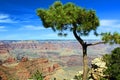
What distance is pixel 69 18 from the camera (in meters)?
19.9

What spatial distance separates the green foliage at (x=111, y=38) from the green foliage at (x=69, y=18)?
4.16ft

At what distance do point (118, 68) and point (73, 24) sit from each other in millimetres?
14867

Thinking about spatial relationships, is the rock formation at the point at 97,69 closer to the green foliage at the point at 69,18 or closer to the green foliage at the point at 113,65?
the green foliage at the point at 113,65

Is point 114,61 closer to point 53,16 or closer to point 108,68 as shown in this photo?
point 108,68

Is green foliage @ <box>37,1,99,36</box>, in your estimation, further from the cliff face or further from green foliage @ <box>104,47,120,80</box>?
the cliff face

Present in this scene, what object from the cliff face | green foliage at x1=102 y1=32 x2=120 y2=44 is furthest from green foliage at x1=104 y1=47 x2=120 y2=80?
the cliff face

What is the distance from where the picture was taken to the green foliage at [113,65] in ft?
109

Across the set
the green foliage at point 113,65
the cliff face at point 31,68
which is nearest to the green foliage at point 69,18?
the green foliage at point 113,65

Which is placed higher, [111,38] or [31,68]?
[111,38]

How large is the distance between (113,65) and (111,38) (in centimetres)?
1403

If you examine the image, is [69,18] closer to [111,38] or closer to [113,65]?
[111,38]

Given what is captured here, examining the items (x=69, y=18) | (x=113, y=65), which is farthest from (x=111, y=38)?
(x=113, y=65)

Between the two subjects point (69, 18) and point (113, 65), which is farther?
point (113, 65)

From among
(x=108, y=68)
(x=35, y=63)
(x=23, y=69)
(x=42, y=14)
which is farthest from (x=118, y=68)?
→ (x=35, y=63)
